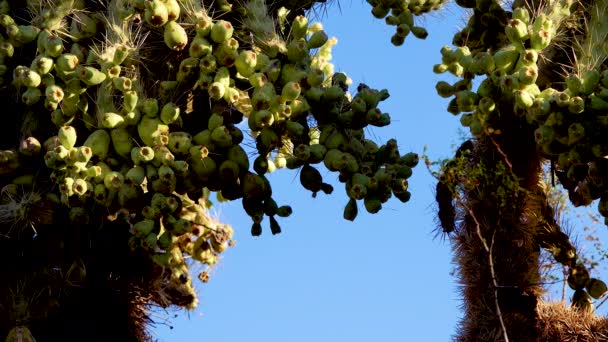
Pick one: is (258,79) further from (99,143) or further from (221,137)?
(99,143)

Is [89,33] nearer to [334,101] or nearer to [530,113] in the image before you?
[334,101]

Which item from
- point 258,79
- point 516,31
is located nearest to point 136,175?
point 258,79

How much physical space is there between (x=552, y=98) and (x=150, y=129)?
2.32 meters

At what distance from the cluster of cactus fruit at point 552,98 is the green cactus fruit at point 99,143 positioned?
6.69 feet

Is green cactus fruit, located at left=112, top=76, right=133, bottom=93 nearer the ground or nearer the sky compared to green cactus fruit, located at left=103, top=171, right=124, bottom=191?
nearer the sky

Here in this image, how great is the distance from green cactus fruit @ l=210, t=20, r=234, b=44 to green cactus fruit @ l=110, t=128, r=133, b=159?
2.53 ft

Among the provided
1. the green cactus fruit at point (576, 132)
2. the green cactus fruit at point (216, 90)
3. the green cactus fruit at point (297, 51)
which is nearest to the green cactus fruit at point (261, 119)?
the green cactus fruit at point (216, 90)

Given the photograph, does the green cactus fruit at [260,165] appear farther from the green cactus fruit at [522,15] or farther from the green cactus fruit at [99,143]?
the green cactus fruit at [522,15]

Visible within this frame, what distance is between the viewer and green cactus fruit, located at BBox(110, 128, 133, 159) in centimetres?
856

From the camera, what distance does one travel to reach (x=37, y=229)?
8.98 metres

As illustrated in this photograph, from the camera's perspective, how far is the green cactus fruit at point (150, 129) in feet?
27.9

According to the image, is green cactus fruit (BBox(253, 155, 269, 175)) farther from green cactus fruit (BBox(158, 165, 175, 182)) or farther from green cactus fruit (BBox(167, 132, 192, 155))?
green cactus fruit (BBox(158, 165, 175, 182))

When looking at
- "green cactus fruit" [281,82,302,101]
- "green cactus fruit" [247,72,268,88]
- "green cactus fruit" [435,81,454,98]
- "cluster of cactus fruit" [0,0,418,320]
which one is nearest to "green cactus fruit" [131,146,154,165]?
"cluster of cactus fruit" [0,0,418,320]

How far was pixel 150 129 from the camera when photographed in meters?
8.52
